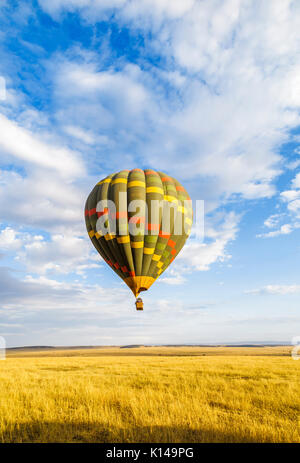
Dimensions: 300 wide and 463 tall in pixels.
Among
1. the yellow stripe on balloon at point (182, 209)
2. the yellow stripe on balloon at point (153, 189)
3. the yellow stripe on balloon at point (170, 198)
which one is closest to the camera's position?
the yellow stripe on balloon at point (153, 189)

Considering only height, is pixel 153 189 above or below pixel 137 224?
above

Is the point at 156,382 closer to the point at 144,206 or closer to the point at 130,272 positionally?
the point at 130,272

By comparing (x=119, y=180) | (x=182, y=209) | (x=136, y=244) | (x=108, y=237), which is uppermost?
(x=119, y=180)

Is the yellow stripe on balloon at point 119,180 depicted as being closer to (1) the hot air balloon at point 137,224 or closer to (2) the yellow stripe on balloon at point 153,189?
(1) the hot air balloon at point 137,224

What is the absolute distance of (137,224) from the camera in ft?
72.8

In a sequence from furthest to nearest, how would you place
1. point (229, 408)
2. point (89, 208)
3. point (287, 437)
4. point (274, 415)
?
1. point (89, 208)
2. point (229, 408)
3. point (274, 415)
4. point (287, 437)

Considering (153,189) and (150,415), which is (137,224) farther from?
(150,415)

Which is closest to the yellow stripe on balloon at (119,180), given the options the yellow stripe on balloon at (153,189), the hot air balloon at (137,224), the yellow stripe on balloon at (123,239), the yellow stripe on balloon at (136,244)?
the hot air balloon at (137,224)

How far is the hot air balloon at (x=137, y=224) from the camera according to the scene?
22359 millimetres

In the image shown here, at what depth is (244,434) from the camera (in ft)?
23.9

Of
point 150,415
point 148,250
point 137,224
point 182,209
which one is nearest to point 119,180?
point 137,224
